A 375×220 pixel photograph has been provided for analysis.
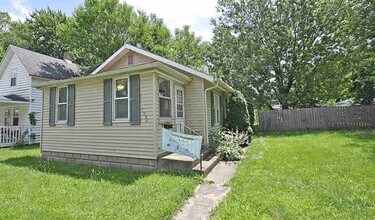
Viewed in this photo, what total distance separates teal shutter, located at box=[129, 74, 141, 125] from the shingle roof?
1196 cm

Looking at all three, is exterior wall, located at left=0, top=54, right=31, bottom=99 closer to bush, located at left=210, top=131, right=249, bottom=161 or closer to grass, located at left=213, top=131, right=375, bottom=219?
bush, located at left=210, top=131, right=249, bottom=161

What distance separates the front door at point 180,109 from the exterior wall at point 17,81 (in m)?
12.2

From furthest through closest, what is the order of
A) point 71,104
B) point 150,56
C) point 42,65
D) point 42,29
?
point 42,29, point 42,65, point 150,56, point 71,104

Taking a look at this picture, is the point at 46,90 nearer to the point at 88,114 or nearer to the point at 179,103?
the point at 88,114

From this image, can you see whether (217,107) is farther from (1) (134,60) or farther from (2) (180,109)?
(1) (134,60)

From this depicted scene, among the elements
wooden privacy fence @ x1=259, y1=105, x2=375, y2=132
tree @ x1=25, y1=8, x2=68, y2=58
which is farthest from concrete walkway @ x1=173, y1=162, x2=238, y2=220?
tree @ x1=25, y1=8, x2=68, y2=58

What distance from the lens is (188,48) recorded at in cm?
2817

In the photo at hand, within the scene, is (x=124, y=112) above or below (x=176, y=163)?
above

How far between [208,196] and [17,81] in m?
17.5

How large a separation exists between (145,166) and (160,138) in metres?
0.95

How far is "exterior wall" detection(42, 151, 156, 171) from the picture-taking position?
23.2 ft

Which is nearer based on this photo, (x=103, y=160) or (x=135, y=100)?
(x=135, y=100)

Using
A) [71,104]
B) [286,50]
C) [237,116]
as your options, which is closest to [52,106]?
[71,104]

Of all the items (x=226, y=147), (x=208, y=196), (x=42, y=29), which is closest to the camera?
(x=208, y=196)
